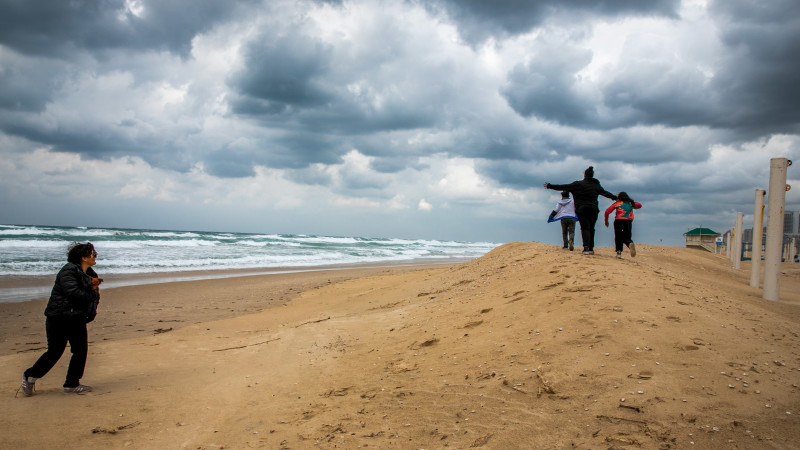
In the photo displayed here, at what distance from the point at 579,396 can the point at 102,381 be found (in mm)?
5761

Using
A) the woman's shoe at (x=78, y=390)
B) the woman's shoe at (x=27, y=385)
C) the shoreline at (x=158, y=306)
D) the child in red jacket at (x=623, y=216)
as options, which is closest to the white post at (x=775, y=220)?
the child in red jacket at (x=623, y=216)

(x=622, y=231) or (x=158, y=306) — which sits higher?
(x=622, y=231)

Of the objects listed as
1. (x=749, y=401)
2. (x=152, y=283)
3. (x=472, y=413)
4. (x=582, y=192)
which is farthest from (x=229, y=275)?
(x=749, y=401)

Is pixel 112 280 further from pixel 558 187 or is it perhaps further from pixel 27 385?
pixel 558 187

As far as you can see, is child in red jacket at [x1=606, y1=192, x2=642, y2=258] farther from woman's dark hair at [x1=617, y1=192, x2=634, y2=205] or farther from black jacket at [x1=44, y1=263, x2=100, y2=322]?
black jacket at [x1=44, y1=263, x2=100, y2=322]

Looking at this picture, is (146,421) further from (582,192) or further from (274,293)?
(274,293)

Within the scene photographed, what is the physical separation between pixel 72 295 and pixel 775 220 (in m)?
11.8

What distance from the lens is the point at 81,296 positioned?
5.03 m

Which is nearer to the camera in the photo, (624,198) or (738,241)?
(624,198)

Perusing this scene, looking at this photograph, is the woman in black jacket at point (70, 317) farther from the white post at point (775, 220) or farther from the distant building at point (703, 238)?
the distant building at point (703, 238)

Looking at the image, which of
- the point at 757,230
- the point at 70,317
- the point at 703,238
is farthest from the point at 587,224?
the point at 703,238

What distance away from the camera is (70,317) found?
5.08 m

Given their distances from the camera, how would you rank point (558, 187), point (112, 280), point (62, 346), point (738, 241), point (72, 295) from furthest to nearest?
point (738, 241) < point (112, 280) < point (558, 187) < point (62, 346) < point (72, 295)

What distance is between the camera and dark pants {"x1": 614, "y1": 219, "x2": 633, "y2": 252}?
30.9 feet
